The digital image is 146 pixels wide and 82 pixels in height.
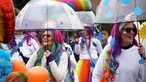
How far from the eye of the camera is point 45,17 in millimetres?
6691

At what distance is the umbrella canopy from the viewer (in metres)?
5.47

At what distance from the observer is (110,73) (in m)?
6.16

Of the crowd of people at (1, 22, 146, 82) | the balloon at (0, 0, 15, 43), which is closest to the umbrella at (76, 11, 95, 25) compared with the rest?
the crowd of people at (1, 22, 146, 82)

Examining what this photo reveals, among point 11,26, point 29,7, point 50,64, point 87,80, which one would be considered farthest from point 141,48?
point 87,80

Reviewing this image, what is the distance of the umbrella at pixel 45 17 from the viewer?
6578 millimetres

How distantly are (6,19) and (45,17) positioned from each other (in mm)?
3675

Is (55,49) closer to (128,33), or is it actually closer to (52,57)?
(52,57)

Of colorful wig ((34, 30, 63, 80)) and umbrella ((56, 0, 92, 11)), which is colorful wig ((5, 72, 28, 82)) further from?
Result: umbrella ((56, 0, 92, 11))

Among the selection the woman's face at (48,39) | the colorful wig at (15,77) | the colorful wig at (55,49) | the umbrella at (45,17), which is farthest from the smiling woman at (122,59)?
the colorful wig at (15,77)

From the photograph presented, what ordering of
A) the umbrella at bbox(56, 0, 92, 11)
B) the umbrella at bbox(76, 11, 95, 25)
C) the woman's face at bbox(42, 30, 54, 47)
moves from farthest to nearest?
1. the umbrella at bbox(56, 0, 92, 11)
2. the umbrella at bbox(76, 11, 95, 25)
3. the woman's face at bbox(42, 30, 54, 47)

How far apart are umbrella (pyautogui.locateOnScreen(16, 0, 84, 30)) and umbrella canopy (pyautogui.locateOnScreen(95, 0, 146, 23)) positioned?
74 centimetres

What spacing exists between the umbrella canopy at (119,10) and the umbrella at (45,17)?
0.74m

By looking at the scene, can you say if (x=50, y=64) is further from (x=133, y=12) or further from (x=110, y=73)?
(x=133, y=12)

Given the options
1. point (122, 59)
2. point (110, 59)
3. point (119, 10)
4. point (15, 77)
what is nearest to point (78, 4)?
point (110, 59)
